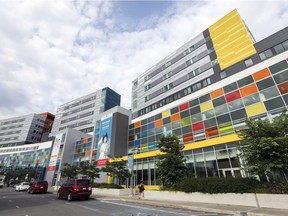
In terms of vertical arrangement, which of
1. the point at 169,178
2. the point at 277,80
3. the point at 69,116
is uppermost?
the point at 69,116

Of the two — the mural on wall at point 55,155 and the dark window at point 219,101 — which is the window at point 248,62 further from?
the mural on wall at point 55,155

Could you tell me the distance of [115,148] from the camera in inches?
1398

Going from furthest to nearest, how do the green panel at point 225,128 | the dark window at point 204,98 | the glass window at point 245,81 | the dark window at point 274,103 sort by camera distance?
the dark window at point 204,98 → the glass window at point 245,81 → the green panel at point 225,128 → the dark window at point 274,103

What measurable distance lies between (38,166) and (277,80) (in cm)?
7236

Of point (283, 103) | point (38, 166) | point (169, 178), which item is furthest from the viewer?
point (38, 166)

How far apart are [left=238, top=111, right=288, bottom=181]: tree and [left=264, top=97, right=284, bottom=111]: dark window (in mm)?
9582

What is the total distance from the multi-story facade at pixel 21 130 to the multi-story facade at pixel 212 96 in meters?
76.6

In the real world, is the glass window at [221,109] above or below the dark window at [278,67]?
below

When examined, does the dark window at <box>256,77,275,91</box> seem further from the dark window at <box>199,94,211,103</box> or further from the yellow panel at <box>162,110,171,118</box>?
the yellow panel at <box>162,110,171,118</box>

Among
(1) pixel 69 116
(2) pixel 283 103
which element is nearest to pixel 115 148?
(2) pixel 283 103

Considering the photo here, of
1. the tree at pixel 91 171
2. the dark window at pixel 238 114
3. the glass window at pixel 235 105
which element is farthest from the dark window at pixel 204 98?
the tree at pixel 91 171

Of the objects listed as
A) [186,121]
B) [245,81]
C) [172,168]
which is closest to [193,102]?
[186,121]

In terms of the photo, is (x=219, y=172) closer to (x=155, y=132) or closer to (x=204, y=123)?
(x=204, y=123)

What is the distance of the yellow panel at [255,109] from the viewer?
2136 centimetres
